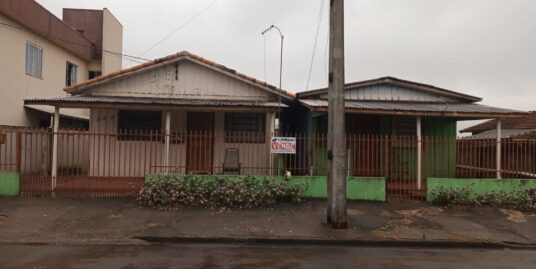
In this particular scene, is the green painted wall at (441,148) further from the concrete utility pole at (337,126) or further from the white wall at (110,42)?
the white wall at (110,42)

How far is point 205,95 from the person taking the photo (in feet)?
42.5

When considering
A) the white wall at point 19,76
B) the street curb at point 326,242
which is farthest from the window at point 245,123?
the white wall at point 19,76

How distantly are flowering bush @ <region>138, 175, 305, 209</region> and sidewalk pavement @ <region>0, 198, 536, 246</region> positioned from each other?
265mm

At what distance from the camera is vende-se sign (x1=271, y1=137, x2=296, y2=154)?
10.6 m

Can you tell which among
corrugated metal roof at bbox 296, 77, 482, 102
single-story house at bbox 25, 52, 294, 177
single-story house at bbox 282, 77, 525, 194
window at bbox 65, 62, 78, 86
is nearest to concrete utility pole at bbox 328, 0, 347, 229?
single-story house at bbox 282, 77, 525, 194

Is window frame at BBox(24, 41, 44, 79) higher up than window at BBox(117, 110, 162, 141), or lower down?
higher up

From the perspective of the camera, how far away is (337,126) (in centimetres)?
823

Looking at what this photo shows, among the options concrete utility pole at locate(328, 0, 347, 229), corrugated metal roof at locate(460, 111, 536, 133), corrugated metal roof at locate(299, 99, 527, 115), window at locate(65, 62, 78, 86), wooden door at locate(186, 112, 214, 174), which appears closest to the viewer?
concrete utility pole at locate(328, 0, 347, 229)

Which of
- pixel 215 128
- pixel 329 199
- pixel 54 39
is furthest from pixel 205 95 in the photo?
pixel 54 39

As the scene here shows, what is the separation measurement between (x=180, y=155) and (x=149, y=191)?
3.15 metres

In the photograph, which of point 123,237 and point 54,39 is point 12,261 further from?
point 54,39

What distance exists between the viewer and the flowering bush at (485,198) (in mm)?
10570

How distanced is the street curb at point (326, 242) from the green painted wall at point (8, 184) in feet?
14.6

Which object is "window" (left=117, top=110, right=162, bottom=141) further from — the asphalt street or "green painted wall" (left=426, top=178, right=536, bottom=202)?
"green painted wall" (left=426, top=178, right=536, bottom=202)
